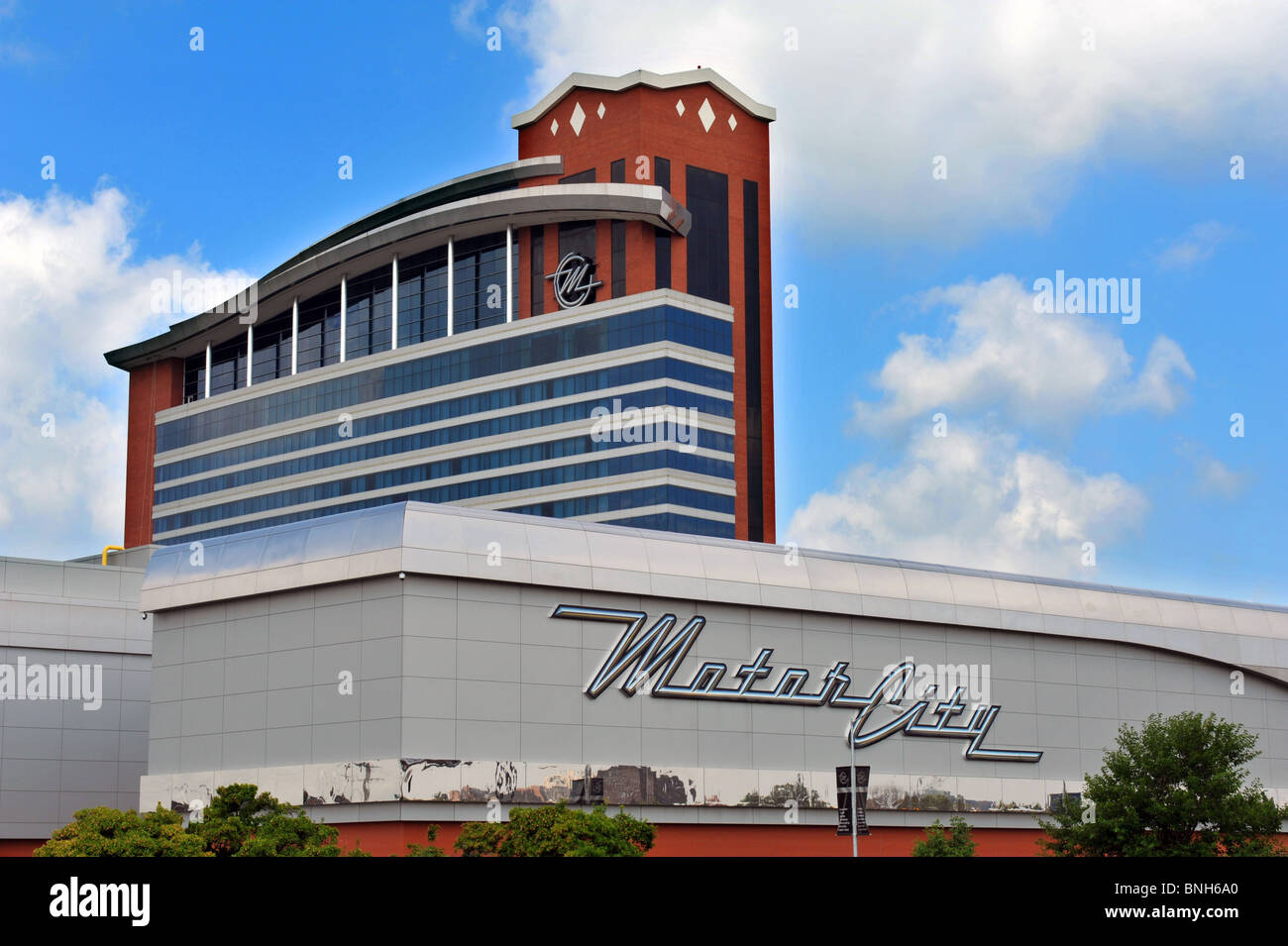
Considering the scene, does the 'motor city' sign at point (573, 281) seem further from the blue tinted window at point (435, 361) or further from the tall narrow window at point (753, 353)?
the tall narrow window at point (753, 353)

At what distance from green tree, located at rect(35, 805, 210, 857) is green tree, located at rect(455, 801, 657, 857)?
286 inches

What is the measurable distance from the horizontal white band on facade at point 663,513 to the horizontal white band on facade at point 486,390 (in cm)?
928

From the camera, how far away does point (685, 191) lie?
412ft

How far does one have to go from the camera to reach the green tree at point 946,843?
170 feet

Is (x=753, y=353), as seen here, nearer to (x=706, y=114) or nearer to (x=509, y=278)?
(x=706, y=114)

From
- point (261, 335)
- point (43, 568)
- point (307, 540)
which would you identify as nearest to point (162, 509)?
point (261, 335)

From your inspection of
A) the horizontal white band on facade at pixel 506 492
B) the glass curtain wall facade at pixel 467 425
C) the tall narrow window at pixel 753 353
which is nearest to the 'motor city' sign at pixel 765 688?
the glass curtain wall facade at pixel 467 425

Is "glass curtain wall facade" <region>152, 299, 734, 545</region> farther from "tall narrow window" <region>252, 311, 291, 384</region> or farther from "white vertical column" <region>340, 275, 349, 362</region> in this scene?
"white vertical column" <region>340, 275, 349, 362</region>

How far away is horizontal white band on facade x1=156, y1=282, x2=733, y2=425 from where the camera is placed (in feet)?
390

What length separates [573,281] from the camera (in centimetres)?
12500

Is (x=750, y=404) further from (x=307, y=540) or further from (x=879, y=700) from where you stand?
(x=307, y=540)

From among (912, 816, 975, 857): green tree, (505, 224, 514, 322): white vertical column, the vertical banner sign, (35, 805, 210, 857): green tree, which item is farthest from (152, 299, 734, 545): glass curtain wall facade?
(35, 805, 210, 857): green tree

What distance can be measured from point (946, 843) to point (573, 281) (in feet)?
260
